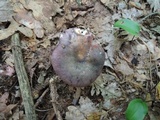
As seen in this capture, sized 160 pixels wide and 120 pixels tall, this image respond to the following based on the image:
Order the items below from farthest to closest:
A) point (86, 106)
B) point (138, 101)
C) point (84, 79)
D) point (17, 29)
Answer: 1. point (17, 29)
2. point (86, 106)
3. point (138, 101)
4. point (84, 79)

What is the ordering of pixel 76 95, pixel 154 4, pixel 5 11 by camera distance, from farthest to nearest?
1. pixel 154 4
2. pixel 5 11
3. pixel 76 95

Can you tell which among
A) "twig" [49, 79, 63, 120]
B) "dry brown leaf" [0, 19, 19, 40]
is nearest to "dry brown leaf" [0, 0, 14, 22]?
"dry brown leaf" [0, 19, 19, 40]

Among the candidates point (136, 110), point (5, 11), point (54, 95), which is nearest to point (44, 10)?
point (5, 11)

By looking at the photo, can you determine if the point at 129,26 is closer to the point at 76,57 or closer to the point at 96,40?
the point at 96,40

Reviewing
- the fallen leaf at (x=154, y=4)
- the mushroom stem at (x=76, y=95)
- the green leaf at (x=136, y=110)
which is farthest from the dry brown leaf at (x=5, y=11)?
the fallen leaf at (x=154, y=4)

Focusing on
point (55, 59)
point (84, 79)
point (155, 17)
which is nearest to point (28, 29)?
point (55, 59)

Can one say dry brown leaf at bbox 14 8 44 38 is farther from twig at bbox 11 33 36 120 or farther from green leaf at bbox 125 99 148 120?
green leaf at bbox 125 99 148 120

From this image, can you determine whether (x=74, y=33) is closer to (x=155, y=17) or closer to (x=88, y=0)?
(x=88, y=0)
